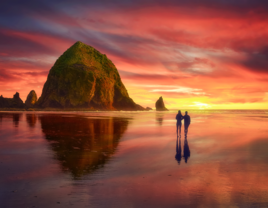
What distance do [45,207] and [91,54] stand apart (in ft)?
579

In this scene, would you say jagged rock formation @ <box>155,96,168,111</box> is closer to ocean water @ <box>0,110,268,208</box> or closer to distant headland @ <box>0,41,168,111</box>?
distant headland @ <box>0,41,168,111</box>

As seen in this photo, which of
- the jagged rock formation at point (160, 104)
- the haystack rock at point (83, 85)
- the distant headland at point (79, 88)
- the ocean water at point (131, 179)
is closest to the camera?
the ocean water at point (131, 179)

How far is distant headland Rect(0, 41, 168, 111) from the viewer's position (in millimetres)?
137625

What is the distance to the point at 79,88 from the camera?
462 ft

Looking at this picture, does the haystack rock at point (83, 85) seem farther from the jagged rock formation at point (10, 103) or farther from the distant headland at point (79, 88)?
the jagged rock formation at point (10, 103)

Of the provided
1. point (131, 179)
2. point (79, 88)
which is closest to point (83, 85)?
point (79, 88)

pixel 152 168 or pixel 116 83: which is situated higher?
pixel 116 83

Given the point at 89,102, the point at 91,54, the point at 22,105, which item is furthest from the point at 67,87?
the point at 91,54

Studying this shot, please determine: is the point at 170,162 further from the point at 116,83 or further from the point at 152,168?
the point at 116,83

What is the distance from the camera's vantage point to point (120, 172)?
7691 millimetres

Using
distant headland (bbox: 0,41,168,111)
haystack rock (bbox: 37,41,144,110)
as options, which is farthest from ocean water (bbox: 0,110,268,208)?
haystack rock (bbox: 37,41,144,110)

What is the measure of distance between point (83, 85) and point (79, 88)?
10.8 feet

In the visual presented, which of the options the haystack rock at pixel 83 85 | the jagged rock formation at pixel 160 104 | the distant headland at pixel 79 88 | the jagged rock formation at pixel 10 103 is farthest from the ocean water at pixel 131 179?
the jagged rock formation at pixel 160 104

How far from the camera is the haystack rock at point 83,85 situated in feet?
456
